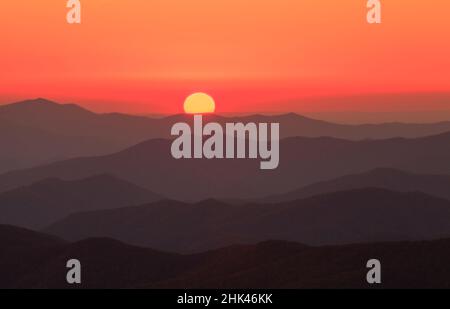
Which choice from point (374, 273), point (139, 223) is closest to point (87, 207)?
point (139, 223)

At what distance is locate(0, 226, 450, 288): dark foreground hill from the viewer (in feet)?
140

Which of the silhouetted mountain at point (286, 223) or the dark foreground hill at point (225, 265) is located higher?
the silhouetted mountain at point (286, 223)

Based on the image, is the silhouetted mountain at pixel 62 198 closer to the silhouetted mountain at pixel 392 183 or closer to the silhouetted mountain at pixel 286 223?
the silhouetted mountain at pixel 286 223

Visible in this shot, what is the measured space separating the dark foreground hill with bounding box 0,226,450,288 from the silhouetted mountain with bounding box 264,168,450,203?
91.6 meters

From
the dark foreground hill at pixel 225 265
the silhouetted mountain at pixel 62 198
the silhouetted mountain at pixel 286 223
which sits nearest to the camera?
the dark foreground hill at pixel 225 265

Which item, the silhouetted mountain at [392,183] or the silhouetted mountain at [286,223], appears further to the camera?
the silhouetted mountain at [392,183]

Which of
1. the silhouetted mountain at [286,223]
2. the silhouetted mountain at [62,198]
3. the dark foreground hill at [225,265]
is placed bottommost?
the dark foreground hill at [225,265]

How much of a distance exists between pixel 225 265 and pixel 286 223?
56882 millimetres

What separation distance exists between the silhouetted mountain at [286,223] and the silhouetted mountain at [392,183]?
31692 millimetres

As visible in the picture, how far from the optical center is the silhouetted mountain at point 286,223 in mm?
102000

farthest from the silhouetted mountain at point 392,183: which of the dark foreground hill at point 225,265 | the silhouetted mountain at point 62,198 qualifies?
the dark foreground hill at point 225,265

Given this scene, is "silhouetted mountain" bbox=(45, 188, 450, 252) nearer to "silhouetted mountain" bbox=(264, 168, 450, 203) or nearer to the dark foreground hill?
"silhouetted mountain" bbox=(264, 168, 450, 203)

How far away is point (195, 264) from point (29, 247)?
659 inches

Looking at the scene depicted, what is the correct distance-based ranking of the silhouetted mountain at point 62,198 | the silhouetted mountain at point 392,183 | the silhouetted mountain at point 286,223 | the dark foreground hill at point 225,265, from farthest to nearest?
the silhouetted mountain at point 392,183 → the silhouetted mountain at point 62,198 → the silhouetted mountain at point 286,223 → the dark foreground hill at point 225,265
